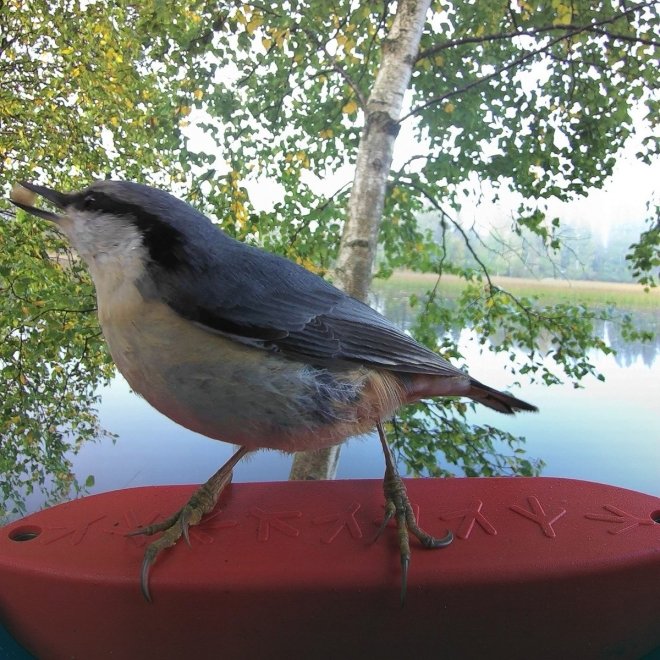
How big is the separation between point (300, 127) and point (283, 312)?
1.76 metres

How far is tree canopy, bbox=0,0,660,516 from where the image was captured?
1770 millimetres

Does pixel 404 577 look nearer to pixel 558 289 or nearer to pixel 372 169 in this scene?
pixel 372 169

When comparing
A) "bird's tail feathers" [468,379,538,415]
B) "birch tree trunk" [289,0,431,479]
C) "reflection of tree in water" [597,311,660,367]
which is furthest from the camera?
"reflection of tree in water" [597,311,660,367]

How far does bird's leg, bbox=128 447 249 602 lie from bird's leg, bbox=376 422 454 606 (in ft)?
0.82

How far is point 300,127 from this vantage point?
2.37m

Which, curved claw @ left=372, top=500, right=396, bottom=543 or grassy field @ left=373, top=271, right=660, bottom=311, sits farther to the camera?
grassy field @ left=373, top=271, right=660, bottom=311

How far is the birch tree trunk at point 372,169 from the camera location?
5.34 feet

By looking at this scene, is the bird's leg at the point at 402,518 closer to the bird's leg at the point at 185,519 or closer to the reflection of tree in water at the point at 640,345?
the bird's leg at the point at 185,519

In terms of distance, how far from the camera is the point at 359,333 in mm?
904

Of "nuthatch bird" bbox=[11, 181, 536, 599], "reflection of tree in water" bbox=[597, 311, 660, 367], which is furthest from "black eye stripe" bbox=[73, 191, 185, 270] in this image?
"reflection of tree in water" bbox=[597, 311, 660, 367]

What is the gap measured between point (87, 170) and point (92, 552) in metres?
1.55

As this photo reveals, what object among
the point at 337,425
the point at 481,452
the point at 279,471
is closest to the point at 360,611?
the point at 337,425

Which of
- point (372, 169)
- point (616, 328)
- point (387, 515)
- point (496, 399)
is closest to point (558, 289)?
point (616, 328)

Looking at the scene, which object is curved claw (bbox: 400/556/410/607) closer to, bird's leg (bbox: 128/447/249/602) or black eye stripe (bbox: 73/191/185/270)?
bird's leg (bbox: 128/447/249/602)
